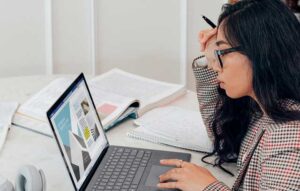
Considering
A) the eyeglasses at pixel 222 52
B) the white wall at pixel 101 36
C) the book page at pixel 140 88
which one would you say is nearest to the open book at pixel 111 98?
the book page at pixel 140 88

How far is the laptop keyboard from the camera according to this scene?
3.71ft

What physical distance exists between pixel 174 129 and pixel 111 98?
264 mm

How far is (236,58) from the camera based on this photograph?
101 cm

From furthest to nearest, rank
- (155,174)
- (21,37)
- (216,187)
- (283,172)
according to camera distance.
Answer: (21,37) → (155,174) → (216,187) → (283,172)

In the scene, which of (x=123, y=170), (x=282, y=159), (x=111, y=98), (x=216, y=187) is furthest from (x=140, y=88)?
(x=282, y=159)

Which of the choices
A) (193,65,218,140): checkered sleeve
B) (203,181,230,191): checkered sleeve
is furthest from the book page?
(203,181,230,191): checkered sleeve

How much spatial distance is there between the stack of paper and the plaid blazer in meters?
0.63

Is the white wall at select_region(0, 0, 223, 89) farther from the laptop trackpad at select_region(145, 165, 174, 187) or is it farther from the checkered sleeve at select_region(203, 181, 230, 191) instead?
the checkered sleeve at select_region(203, 181, 230, 191)

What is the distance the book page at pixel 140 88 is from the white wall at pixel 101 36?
Answer: 0.69m

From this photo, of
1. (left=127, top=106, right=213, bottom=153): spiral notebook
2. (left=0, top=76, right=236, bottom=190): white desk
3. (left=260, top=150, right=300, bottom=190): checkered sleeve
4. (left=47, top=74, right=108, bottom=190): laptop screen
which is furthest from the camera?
(left=127, top=106, right=213, bottom=153): spiral notebook

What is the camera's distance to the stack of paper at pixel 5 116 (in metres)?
1.42

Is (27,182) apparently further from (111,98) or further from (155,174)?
(111,98)

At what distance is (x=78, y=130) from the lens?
1.16 m

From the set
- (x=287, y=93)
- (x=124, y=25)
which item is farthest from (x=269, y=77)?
(x=124, y=25)
